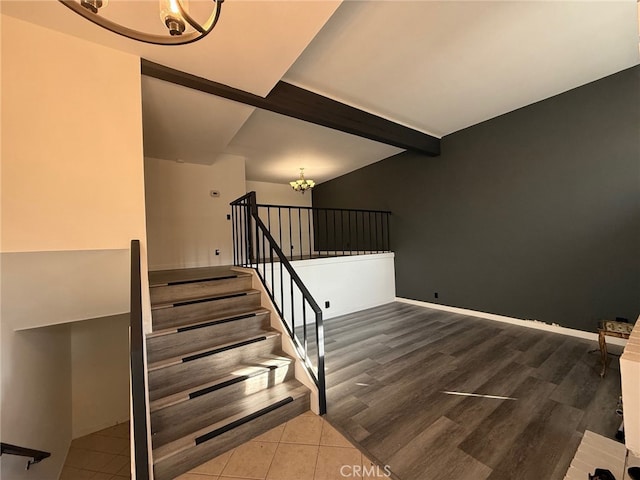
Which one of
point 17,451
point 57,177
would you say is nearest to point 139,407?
point 17,451

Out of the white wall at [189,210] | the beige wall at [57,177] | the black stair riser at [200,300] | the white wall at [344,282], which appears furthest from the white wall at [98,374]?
Answer: the white wall at [344,282]

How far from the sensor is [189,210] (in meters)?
4.82

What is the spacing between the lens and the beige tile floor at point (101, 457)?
279 centimetres

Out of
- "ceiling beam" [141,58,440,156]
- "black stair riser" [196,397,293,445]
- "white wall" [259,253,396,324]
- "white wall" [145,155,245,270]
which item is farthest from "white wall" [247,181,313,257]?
"black stair riser" [196,397,293,445]

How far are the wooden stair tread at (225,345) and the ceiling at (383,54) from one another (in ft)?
8.14

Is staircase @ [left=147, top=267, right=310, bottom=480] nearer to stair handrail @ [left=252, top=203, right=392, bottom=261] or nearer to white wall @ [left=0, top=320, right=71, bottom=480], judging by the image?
white wall @ [left=0, top=320, right=71, bottom=480]

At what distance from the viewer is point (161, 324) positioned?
2291 millimetres

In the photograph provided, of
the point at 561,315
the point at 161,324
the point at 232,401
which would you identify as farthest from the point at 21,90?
the point at 561,315

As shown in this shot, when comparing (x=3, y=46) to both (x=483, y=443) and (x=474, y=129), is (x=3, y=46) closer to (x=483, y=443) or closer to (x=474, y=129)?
(x=483, y=443)

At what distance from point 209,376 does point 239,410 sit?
0.38 meters

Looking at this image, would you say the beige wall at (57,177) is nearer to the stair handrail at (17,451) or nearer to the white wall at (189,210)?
the stair handrail at (17,451)

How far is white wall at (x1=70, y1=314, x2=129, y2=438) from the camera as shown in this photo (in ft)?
12.0

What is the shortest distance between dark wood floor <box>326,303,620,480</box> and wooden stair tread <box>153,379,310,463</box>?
1.20 ft

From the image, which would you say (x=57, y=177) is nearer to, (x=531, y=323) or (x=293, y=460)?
(x=293, y=460)
